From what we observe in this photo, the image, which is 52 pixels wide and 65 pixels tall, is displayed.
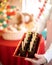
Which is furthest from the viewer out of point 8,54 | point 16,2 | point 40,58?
point 16,2

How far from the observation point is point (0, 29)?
1.97 m

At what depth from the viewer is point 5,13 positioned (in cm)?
226

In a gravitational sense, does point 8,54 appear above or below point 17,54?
below

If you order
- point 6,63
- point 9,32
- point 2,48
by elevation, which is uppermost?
point 9,32

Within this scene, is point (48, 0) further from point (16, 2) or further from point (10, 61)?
point (10, 61)

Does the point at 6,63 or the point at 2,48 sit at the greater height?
the point at 2,48

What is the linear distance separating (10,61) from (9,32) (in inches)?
10.6

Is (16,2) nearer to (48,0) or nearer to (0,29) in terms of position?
(48,0)

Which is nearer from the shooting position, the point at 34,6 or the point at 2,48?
→ the point at 2,48

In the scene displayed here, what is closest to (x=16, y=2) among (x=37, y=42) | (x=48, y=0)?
(x=48, y=0)

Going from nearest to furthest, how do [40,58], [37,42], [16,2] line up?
[40,58]
[37,42]
[16,2]

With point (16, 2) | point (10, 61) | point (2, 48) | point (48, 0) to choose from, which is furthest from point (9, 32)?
point (48, 0)

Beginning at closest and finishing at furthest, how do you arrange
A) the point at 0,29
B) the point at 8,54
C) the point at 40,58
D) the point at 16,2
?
1. the point at 40,58
2. the point at 8,54
3. the point at 0,29
4. the point at 16,2

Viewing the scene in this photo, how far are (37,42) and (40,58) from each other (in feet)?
0.88
